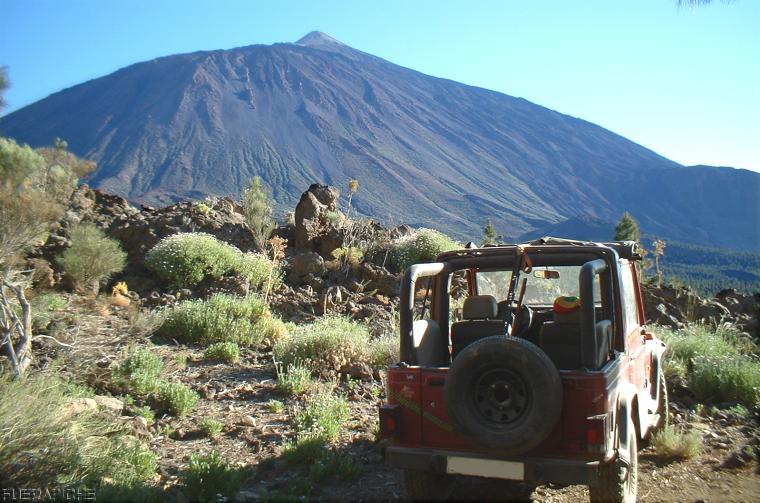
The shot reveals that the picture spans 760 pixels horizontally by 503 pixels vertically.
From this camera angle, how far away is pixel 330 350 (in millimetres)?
7840

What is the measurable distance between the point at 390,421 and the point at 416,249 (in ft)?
31.6

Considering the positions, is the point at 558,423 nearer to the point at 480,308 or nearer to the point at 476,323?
the point at 480,308

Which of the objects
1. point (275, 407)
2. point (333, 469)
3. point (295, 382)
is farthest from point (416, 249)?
point (333, 469)

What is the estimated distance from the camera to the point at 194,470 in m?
4.43

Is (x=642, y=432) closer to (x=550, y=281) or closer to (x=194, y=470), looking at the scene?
(x=550, y=281)

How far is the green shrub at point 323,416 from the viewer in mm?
5598

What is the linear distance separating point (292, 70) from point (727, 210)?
102 meters

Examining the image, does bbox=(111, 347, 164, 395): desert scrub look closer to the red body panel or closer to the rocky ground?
the rocky ground

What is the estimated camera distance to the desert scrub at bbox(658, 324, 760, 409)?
7078 mm

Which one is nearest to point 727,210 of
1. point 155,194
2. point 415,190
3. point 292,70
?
point 415,190

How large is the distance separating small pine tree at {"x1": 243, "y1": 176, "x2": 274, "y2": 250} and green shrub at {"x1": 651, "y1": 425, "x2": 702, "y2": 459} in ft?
32.3

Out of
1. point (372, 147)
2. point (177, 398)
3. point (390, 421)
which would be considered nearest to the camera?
point (390, 421)

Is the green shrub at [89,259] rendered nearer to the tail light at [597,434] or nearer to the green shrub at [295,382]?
the green shrub at [295,382]

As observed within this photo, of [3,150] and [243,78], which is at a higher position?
[243,78]
